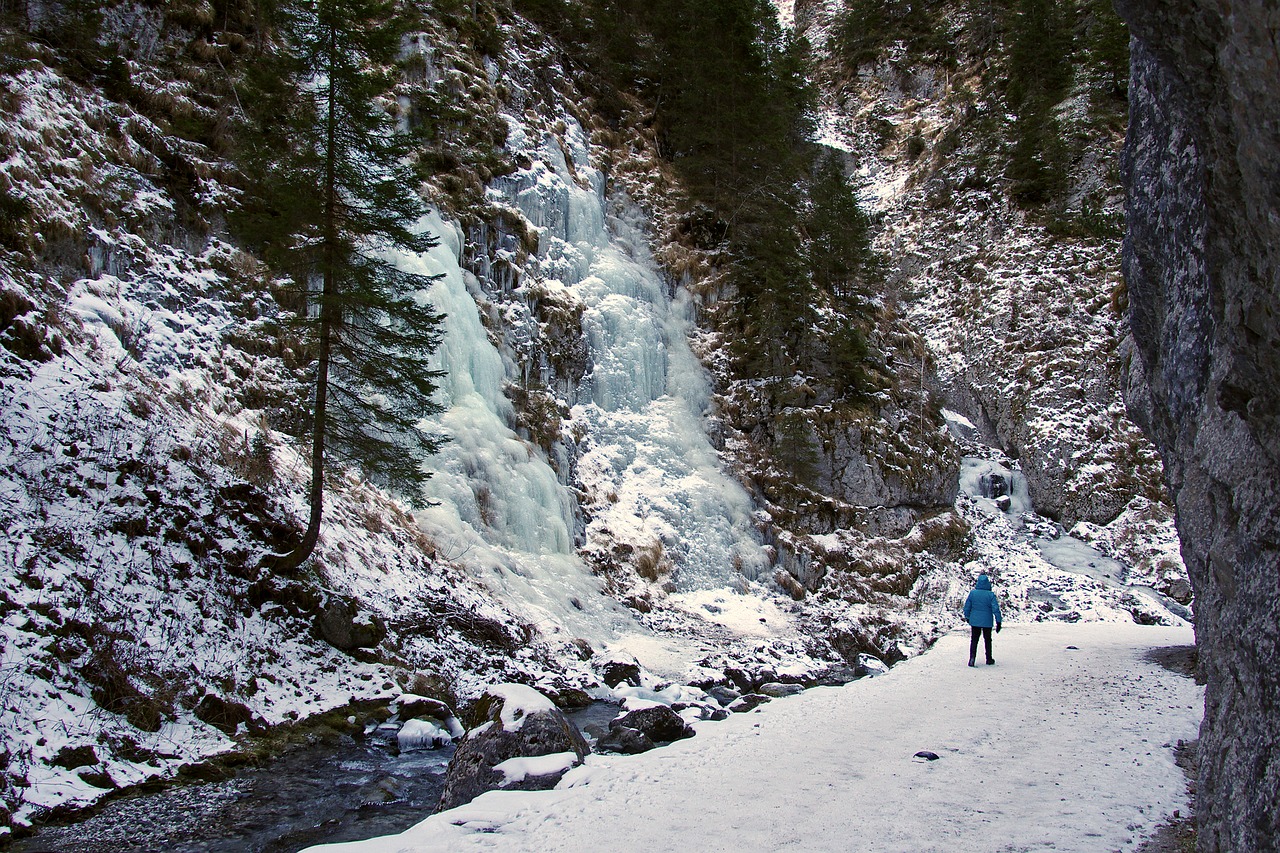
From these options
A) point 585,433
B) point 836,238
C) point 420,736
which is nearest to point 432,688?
point 420,736

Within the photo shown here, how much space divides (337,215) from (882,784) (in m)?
11.3

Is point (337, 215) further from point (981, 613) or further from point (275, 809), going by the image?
point (981, 613)

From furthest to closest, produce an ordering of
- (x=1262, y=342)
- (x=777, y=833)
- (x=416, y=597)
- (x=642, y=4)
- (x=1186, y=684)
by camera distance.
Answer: (x=642, y=4) → (x=416, y=597) → (x=1186, y=684) → (x=777, y=833) → (x=1262, y=342)

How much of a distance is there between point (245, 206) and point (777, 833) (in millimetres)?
16336

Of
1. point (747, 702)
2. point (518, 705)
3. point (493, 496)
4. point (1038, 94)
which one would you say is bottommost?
point (747, 702)

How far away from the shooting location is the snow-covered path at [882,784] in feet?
16.7

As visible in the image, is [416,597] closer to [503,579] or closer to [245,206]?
[503,579]

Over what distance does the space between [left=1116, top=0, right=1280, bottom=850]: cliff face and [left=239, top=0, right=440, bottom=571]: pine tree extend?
10246mm

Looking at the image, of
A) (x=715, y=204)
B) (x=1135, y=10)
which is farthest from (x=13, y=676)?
(x=715, y=204)

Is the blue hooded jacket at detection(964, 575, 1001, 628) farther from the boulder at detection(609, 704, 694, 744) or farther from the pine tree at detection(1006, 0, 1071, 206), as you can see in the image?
the pine tree at detection(1006, 0, 1071, 206)

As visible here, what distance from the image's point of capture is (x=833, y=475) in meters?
23.6

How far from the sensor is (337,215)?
1187 centimetres

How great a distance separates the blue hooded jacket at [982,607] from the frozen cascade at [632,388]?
862cm

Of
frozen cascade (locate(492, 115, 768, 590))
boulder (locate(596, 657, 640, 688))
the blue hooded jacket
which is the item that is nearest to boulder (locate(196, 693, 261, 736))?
boulder (locate(596, 657, 640, 688))
